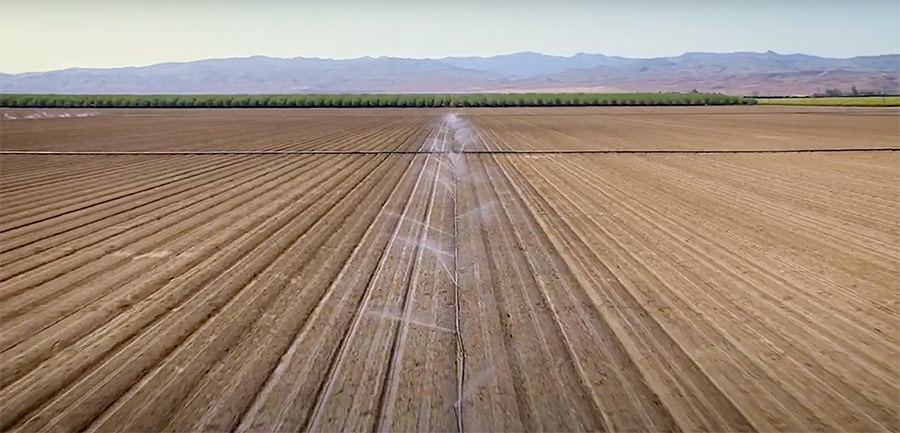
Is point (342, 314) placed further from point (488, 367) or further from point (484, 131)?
point (484, 131)

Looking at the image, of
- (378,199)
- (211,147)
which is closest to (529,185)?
(378,199)

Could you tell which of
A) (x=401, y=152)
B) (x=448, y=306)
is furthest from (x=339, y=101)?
(x=448, y=306)

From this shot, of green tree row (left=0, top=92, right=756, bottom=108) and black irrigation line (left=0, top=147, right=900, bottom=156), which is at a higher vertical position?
black irrigation line (left=0, top=147, right=900, bottom=156)

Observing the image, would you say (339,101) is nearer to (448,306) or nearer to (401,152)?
(401,152)

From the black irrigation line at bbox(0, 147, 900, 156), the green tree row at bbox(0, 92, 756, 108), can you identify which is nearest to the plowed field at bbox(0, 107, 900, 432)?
the black irrigation line at bbox(0, 147, 900, 156)

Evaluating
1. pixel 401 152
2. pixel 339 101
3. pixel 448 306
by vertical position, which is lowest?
pixel 339 101

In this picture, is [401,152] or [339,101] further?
[339,101]

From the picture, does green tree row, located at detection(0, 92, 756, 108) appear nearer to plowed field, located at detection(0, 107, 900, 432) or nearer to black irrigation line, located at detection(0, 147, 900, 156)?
black irrigation line, located at detection(0, 147, 900, 156)

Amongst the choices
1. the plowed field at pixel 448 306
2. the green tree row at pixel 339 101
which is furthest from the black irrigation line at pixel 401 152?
the green tree row at pixel 339 101
